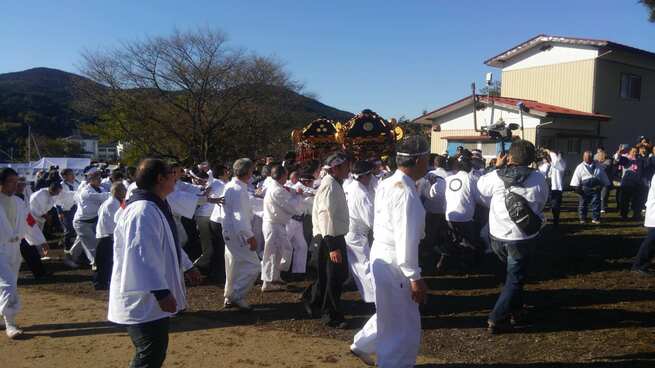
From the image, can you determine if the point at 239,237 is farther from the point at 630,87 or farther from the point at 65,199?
the point at 630,87

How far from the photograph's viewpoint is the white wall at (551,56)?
21984mm

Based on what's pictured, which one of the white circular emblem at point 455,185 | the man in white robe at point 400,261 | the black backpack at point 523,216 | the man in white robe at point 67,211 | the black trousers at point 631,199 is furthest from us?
the black trousers at point 631,199

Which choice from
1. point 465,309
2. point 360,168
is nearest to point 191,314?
point 360,168

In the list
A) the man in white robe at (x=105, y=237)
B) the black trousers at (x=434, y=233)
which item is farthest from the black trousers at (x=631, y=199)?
the man in white robe at (x=105, y=237)

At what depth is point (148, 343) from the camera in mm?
3223

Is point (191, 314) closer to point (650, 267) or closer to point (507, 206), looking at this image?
point (507, 206)

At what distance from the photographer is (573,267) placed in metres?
7.86

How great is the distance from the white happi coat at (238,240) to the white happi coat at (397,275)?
2.53 m

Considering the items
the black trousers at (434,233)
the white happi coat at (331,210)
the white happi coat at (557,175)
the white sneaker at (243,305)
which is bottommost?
the white sneaker at (243,305)

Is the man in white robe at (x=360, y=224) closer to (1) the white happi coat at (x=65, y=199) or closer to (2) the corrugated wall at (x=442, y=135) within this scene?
(1) the white happi coat at (x=65, y=199)

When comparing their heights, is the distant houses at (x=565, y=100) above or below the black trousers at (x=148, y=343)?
above

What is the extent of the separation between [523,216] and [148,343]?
11.8ft

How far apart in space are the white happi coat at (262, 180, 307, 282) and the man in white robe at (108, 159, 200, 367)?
3698mm

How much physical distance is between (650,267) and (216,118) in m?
21.2
